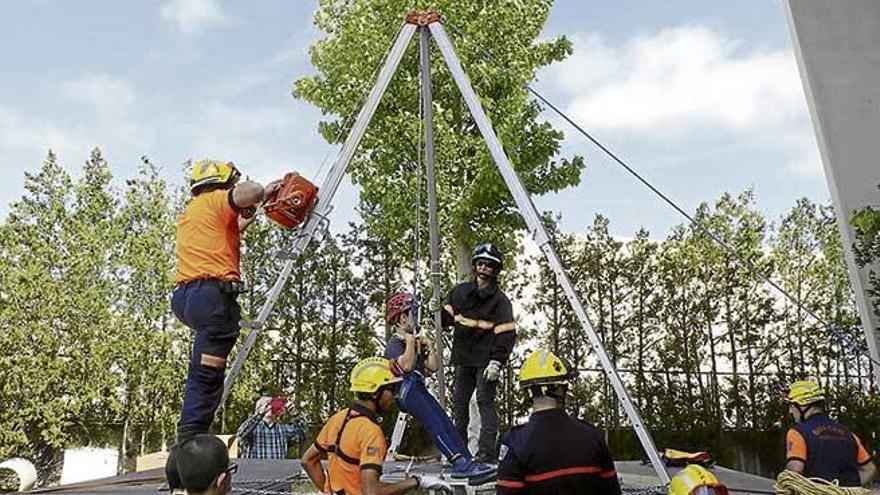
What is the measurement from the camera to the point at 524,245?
1969cm

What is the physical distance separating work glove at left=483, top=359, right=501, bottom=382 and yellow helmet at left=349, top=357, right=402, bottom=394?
5.81 feet

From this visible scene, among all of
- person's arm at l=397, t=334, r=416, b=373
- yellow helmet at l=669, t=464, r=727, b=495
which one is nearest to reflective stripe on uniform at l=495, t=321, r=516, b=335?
person's arm at l=397, t=334, r=416, b=373

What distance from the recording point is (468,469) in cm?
640

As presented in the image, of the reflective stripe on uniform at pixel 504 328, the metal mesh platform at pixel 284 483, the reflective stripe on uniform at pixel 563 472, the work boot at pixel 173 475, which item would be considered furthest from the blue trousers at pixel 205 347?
the reflective stripe on uniform at pixel 504 328

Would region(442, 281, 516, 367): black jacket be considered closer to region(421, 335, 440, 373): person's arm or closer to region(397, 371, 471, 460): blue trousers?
region(421, 335, 440, 373): person's arm

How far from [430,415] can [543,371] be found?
2.49 metres

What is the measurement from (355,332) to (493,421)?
12294 millimetres

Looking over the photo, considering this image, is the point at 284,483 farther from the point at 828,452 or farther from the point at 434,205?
the point at 828,452

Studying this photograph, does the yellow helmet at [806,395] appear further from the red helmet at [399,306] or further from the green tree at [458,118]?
the green tree at [458,118]

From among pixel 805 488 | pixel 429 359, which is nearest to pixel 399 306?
pixel 429 359

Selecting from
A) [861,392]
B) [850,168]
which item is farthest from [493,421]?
[861,392]

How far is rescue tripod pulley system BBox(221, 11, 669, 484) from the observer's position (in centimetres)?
632

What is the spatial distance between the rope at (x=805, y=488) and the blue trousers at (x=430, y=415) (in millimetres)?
2348

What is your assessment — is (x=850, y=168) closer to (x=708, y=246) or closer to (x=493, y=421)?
(x=708, y=246)
